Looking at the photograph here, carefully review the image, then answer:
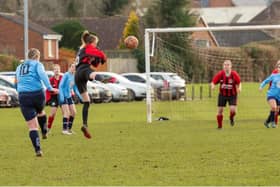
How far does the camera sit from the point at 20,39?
226 ft

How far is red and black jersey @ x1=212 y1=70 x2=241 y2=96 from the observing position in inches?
934

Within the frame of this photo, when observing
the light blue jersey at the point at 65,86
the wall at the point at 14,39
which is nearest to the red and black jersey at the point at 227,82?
the light blue jersey at the point at 65,86

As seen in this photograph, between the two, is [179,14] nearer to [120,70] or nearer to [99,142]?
[120,70]

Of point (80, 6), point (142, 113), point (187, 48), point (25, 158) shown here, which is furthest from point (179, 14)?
point (25, 158)

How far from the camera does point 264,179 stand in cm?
1179

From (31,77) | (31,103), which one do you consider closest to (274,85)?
(31,77)

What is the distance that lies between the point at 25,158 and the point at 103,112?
20142 mm

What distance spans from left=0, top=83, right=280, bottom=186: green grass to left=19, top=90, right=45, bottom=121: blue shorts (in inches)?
29.7

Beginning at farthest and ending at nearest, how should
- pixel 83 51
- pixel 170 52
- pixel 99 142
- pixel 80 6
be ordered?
pixel 80 6 < pixel 170 52 < pixel 99 142 < pixel 83 51

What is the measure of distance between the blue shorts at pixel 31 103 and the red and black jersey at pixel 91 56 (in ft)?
4.06

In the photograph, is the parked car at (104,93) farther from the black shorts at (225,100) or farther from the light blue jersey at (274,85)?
the light blue jersey at (274,85)

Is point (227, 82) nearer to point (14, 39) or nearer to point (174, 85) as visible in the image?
point (174, 85)

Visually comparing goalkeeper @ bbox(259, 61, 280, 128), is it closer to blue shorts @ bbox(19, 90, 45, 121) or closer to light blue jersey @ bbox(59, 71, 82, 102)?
light blue jersey @ bbox(59, 71, 82, 102)

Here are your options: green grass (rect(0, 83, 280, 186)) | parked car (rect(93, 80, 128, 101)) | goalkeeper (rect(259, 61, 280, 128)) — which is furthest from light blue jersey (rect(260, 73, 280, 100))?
parked car (rect(93, 80, 128, 101))
